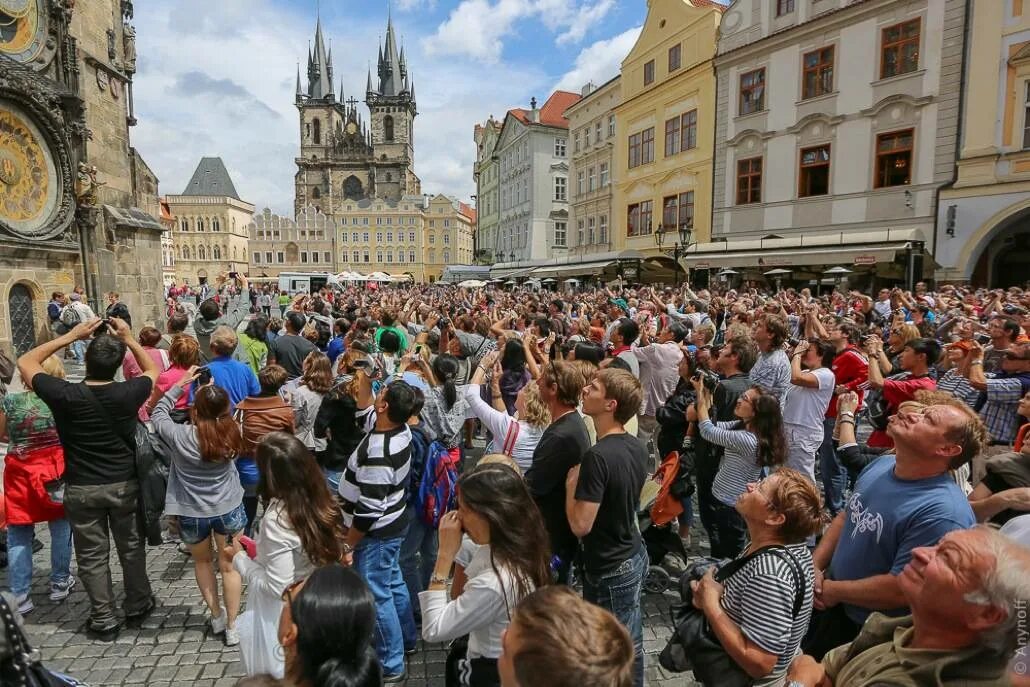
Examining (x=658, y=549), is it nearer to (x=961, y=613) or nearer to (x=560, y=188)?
(x=961, y=613)

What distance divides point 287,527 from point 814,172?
2449 centimetres

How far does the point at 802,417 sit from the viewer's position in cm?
491

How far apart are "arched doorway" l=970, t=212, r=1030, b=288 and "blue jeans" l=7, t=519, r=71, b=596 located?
76.5ft

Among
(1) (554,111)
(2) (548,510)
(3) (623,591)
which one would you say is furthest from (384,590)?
(1) (554,111)

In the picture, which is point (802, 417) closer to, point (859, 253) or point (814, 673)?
point (814, 673)

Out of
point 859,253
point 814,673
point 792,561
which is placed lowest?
point 814,673

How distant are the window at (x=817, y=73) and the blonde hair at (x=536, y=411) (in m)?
23.2

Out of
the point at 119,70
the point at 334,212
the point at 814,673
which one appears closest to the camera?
the point at 814,673

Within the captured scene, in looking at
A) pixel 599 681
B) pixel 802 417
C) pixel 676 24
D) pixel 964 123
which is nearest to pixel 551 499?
pixel 599 681

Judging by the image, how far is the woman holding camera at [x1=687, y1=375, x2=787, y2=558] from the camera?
3.69 metres

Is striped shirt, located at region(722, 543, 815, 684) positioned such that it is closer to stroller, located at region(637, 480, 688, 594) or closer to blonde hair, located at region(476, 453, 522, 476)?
blonde hair, located at region(476, 453, 522, 476)

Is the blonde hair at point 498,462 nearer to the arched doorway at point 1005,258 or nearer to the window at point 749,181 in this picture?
the arched doorway at point 1005,258

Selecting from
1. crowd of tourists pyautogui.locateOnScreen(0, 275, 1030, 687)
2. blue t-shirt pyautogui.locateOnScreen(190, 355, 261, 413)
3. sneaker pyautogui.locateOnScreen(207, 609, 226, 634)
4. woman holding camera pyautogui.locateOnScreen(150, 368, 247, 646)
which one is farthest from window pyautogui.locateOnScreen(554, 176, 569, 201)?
sneaker pyautogui.locateOnScreen(207, 609, 226, 634)

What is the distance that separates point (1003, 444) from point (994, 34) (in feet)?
62.0
